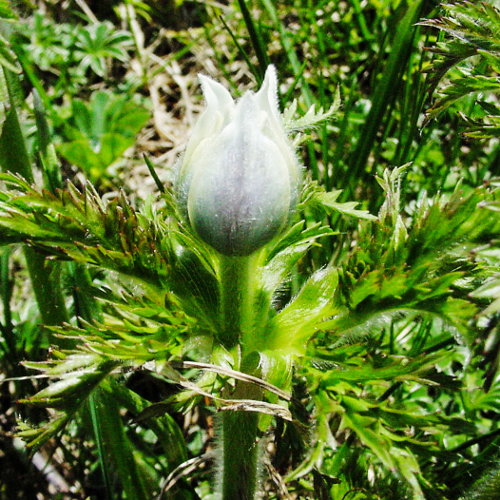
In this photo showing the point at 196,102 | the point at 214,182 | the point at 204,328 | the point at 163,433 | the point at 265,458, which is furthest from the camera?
the point at 196,102

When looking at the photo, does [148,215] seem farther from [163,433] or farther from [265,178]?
[163,433]

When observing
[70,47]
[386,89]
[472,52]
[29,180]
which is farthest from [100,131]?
[472,52]

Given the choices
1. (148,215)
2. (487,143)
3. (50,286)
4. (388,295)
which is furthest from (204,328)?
(487,143)

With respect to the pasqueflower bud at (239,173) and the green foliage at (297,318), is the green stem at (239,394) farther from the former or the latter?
the pasqueflower bud at (239,173)

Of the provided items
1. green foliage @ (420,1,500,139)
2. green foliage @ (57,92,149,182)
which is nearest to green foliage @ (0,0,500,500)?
green foliage @ (420,1,500,139)

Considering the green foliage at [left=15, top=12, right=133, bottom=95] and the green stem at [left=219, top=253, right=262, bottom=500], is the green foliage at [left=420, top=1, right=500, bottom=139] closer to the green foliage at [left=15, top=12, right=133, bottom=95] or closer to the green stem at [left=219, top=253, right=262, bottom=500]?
the green stem at [left=219, top=253, right=262, bottom=500]

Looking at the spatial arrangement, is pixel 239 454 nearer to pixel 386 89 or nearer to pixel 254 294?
pixel 254 294

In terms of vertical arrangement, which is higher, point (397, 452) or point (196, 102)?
point (196, 102)
